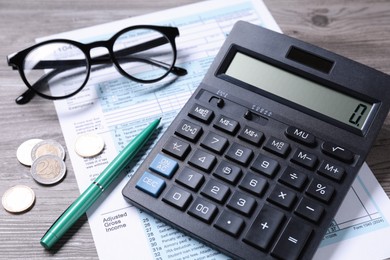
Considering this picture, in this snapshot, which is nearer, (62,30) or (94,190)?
(94,190)

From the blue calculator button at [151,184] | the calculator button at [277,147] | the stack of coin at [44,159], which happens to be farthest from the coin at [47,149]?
the calculator button at [277,147]

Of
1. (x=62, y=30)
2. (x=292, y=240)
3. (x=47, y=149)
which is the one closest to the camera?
(x=292, y=240)

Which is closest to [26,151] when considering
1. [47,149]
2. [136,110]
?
[47,149]

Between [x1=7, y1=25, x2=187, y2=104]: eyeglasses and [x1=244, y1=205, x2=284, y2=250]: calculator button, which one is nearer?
[x1=244, y1=205, x2=284, y2=250]: calculator button

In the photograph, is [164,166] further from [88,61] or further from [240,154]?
[88,61]

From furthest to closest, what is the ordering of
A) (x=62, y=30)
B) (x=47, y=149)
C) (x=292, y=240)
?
1. (x=62, y=30)
2. (x=47, y=149)
3. (x=292, y=240)

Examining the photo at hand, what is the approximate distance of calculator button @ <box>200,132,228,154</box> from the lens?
496mm

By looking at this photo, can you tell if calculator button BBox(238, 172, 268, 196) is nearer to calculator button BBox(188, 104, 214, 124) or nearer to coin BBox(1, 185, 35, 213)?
calculator button BBox(188, 104, 214, 124)

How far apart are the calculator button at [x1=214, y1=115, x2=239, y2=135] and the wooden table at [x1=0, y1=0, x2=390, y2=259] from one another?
0.14 m

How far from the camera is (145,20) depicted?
66 centimetres

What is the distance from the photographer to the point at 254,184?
47cm

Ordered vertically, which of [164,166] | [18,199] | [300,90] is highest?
[300,90]

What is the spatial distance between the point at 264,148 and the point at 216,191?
2.5 inches

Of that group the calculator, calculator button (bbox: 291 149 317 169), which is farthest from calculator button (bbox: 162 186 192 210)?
calculator button (bbox: 291 149 317 169)
